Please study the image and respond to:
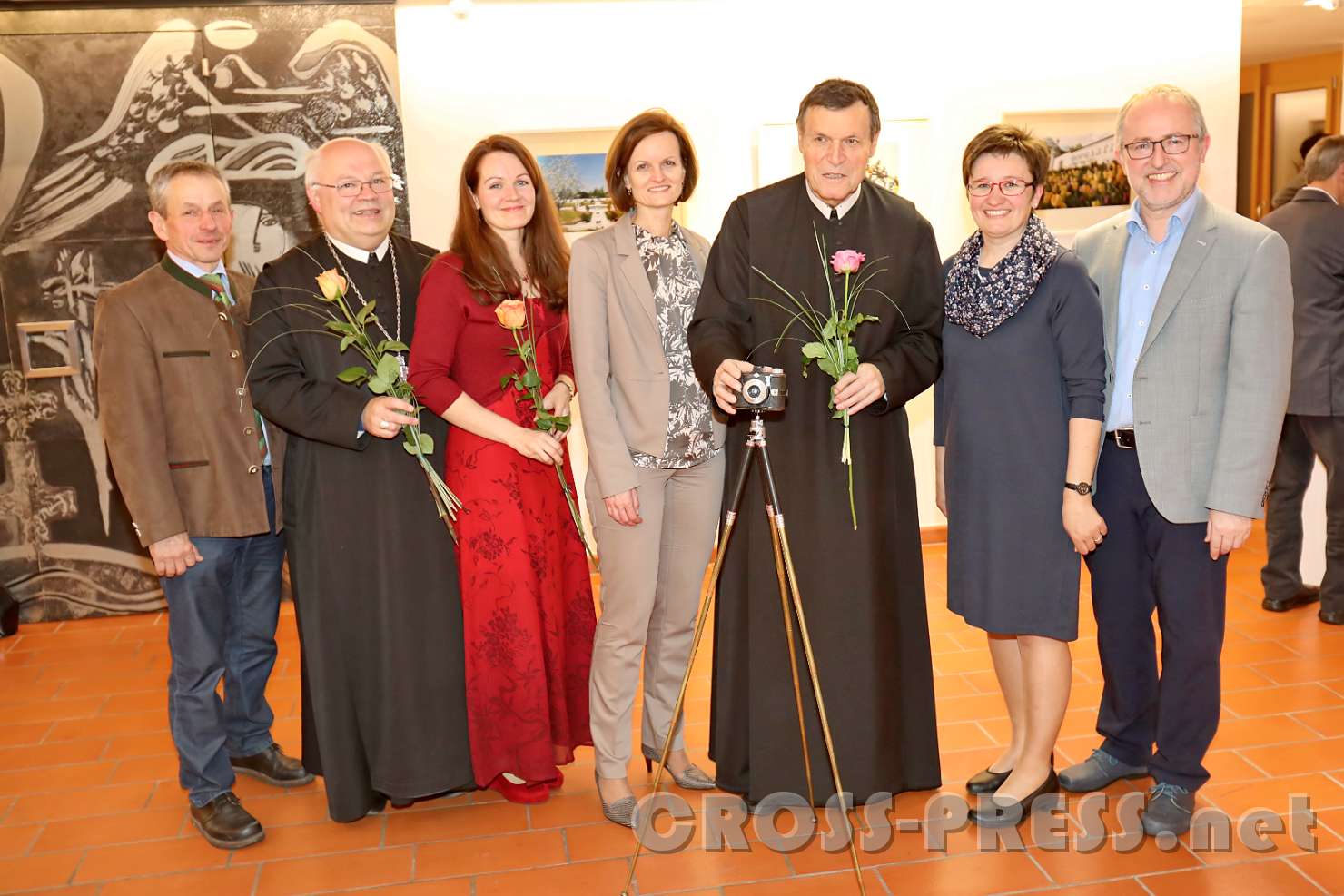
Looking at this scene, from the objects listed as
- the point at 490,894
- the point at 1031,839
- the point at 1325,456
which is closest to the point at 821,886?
the point at 1031,839

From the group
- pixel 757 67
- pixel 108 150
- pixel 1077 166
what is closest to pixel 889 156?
pixel 757 67

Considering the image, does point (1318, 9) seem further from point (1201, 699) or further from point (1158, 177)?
point (1201, 699)

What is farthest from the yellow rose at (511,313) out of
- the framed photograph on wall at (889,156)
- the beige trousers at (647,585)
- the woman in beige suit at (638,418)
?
the framed photograph on wall at (889,156)

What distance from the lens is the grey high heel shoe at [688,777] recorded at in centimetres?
381

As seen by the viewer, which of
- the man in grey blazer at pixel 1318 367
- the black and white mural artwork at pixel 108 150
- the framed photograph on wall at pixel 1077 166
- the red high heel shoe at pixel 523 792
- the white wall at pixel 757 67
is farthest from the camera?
the framed photograph on wall at pixel 1077 166

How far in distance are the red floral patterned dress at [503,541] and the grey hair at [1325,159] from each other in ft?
12.7

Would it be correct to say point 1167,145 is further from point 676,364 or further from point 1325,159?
point 1325,159

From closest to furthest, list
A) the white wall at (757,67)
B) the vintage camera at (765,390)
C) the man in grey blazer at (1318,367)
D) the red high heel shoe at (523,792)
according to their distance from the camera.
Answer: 1. the vintage camera at (765,390)
2. the red high heel shoe at (523,792)
3. the man in grey blazer at (1318,367)
4. the white wall at (757,67)

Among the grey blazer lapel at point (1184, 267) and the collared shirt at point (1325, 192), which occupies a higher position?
the collared shirt at point (1325, 192)

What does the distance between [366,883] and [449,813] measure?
0.46m

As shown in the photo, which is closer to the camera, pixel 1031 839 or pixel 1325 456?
pixel 1031 839

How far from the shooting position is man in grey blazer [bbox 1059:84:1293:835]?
3.18m

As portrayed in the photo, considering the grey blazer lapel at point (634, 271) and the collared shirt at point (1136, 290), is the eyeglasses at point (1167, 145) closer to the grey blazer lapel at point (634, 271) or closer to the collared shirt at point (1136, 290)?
the collared shirt at point (1136, 290)

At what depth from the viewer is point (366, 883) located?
133 inches
